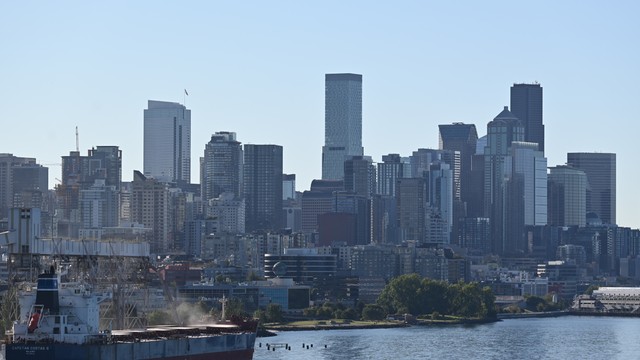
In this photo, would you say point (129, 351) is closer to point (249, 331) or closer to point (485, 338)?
point (249, 331)

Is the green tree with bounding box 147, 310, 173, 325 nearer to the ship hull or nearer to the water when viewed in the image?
the water

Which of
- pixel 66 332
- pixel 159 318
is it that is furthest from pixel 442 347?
pixel 66 332

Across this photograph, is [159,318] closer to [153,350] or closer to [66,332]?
[153,350]

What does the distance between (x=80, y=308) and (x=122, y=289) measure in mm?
25069

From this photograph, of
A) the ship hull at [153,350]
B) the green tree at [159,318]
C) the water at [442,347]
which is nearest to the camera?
the ship hull at [153,350]

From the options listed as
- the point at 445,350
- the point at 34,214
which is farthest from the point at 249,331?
the point at 445,350

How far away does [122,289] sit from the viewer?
417 feet

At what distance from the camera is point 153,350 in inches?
4279

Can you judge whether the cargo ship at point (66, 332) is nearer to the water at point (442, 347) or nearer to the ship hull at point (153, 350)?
the ship hull at point (153, 350)

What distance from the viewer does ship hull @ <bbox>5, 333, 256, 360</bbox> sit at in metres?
99.0

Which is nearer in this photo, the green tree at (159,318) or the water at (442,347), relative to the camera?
the green tree at (159,318)

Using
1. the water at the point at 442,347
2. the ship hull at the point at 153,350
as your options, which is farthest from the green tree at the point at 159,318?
the ship hull at the point at 153,350

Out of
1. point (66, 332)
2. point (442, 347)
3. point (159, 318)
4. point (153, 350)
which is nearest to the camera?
point (66, 332)

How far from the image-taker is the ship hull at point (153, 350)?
325 feet
